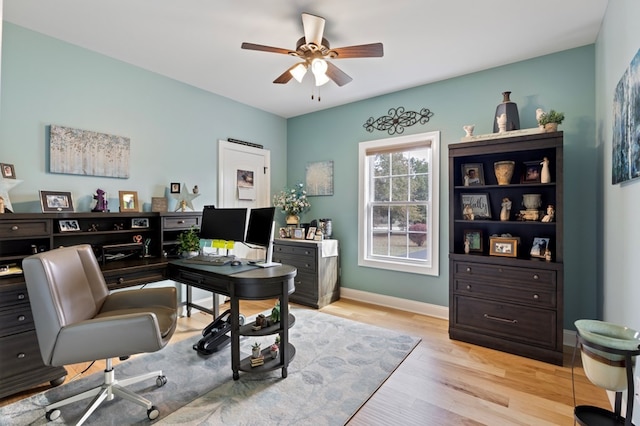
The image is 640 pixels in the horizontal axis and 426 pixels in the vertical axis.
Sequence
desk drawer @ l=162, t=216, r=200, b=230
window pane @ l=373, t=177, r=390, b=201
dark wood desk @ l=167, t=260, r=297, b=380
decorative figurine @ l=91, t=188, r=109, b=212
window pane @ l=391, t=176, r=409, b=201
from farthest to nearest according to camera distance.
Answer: window pane @ l=373, t=177, r=390, b=201 → window pane @ l=391, t=176, r=409, b=201 → desk drawer @ l=162, t=216, r=200, b=230 → decorative figurine @ l=91, t=188, r=109, b=212 → dark wood desk @ l=167, t=260, r=297, b=380

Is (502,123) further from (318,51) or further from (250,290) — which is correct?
(250,290)

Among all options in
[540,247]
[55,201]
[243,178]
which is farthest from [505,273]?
[55,201]

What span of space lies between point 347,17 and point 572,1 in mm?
1609

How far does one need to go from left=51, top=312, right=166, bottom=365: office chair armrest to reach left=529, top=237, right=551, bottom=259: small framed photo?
3.05 meters

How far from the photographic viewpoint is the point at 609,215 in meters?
2.24

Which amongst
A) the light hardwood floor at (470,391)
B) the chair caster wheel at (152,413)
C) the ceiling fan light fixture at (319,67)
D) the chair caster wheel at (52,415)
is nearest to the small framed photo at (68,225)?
the light hardwood floor at (470,391)

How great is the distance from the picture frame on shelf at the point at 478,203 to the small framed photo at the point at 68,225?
11.9 feet

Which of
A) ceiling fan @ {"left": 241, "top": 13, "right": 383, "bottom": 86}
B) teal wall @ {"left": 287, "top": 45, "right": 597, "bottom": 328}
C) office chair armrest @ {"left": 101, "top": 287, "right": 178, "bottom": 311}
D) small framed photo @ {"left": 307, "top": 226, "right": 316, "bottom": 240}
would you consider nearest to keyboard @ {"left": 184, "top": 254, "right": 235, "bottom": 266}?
office chair armrest @ {"left": 101, "top": 287, "right": 178, "bottom": 311}

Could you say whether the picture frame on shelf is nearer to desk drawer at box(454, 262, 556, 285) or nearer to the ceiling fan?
desk drawer at box(454, 262, 556, 285)

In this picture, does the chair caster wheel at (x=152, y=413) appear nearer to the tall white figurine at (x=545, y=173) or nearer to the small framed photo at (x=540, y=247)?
the small framed photo at (x=540, y=247)

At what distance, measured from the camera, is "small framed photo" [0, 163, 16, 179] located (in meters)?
2.32

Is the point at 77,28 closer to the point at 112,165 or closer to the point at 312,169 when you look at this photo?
the point at 112,165

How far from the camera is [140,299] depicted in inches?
88.9

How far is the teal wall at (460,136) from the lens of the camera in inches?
108
